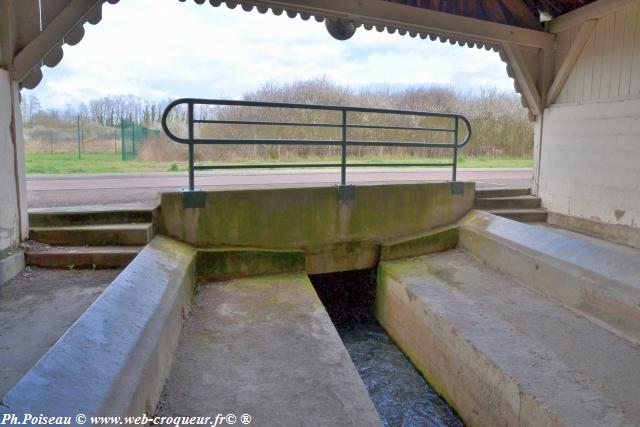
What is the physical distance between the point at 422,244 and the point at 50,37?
177 inches

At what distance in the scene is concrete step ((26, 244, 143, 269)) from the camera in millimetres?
3730

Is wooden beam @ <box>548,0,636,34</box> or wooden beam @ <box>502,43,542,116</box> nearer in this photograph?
wooden beam @ <box>548,0,636,34</box>

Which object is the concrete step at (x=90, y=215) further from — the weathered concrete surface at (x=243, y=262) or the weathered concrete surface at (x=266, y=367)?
the weathered concrete surface at (x=266, y=367)

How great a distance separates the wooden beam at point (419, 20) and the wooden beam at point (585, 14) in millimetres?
193

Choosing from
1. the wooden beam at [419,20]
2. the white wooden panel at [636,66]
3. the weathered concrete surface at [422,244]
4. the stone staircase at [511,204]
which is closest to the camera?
the white wooden panel at [636,66]

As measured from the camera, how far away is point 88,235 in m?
4.07

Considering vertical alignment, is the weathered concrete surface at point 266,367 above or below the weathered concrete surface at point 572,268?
below

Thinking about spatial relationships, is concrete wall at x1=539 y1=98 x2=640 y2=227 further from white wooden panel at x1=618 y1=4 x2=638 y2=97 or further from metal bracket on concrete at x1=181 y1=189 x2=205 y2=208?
metal bracket on concrete at x1=181 y1=189 x2=205 y2=208

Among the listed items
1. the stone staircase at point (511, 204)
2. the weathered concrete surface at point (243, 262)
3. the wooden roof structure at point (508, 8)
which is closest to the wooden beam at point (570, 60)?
the wooden roof structure at point (508, 8)

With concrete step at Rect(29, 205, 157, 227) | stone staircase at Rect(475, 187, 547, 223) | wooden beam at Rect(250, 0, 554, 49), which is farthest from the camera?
stone staircase at Rect(475, 187, 547, 223)

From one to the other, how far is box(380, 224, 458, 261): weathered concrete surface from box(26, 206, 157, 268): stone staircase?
278cm

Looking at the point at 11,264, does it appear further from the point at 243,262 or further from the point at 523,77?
the point at 523,77

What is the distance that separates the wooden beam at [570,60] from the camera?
20.2 ft

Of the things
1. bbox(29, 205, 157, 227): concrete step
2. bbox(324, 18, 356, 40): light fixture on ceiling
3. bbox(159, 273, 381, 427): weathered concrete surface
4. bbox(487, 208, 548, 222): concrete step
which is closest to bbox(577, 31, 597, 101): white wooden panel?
bbox(487, 208, 548, 222): concrete step
